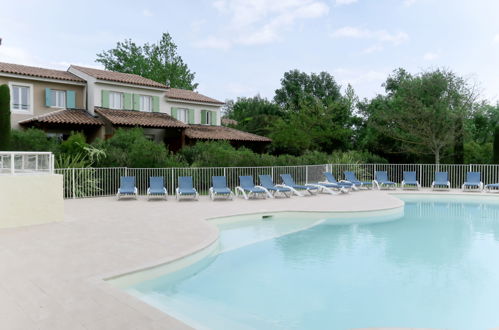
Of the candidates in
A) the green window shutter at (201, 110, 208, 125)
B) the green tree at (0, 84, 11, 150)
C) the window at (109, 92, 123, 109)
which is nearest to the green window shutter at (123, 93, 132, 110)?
the window at (109, 92, 123, 109)

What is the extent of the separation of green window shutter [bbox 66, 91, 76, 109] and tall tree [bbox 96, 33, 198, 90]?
17899 millimetres

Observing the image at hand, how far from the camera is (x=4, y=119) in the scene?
17.8 m

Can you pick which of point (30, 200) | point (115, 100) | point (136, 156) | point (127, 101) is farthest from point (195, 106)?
point (30, 200)

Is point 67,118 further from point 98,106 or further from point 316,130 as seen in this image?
point 316,130

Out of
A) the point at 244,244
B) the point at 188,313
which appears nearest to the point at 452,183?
the point at 244,244

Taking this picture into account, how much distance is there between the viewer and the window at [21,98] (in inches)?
874

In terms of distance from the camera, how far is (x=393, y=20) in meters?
19.2

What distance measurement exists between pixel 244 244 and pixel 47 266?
4.54 m

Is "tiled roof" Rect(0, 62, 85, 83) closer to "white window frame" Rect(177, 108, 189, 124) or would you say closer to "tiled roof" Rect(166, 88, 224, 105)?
"tiled roof" Rect(166, 88, 224, 105)

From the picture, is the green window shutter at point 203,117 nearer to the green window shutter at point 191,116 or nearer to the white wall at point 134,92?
the white wall at point 134,92

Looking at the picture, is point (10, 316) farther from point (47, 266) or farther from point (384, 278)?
point (384, 278)

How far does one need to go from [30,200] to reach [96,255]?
390 centimetres

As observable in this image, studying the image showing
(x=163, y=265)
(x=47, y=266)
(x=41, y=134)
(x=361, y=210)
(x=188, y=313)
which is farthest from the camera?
(x=41, y=134)

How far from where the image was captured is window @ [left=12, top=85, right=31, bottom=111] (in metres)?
22.2
